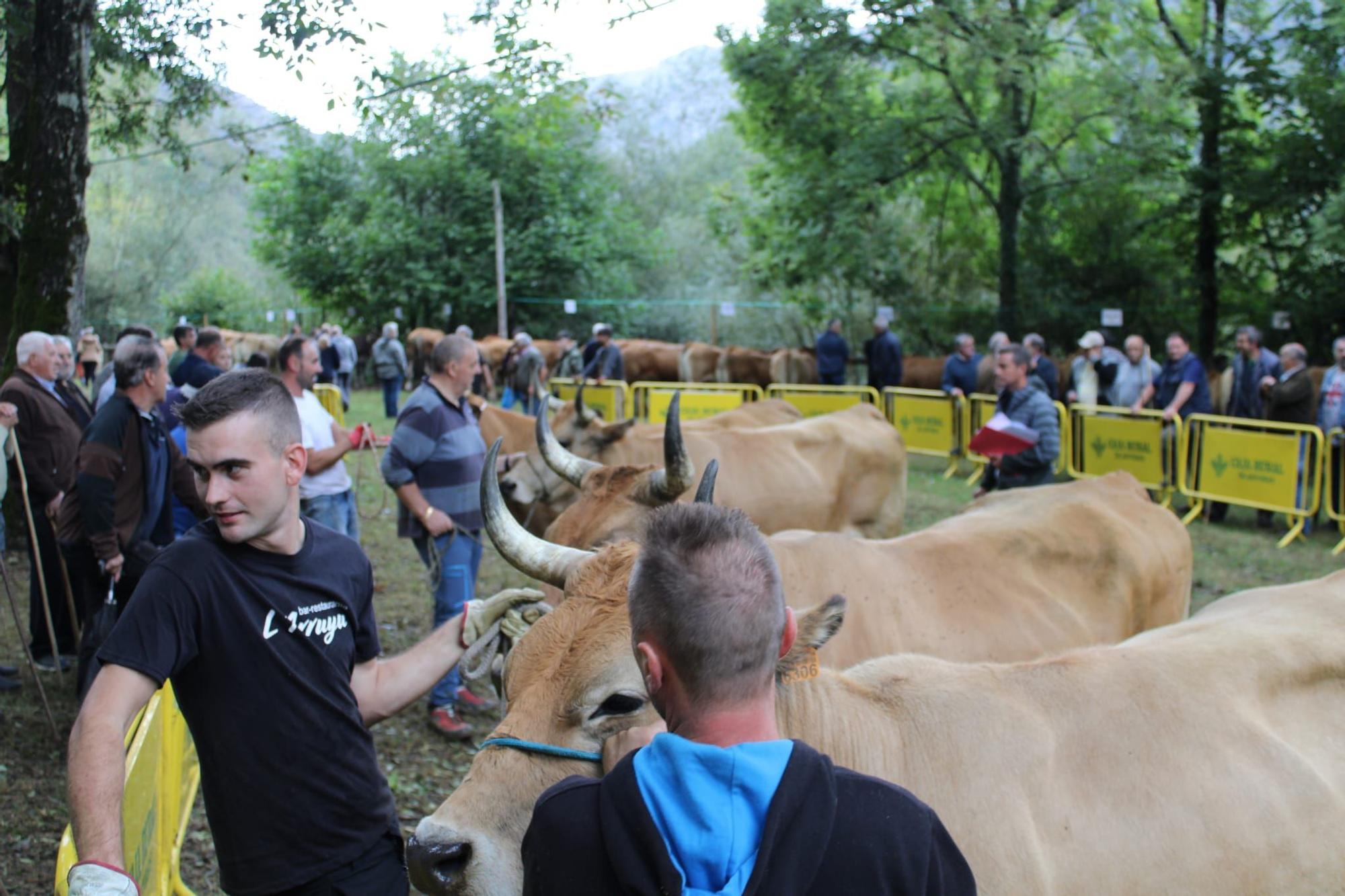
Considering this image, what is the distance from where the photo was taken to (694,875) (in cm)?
137

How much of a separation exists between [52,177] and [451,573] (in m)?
5.33

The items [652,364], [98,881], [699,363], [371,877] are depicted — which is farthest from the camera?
[652,364]

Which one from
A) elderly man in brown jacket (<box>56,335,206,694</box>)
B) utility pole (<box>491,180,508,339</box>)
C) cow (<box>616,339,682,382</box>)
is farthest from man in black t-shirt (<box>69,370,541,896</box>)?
utility pole (<box>491,180,508,339</box>)

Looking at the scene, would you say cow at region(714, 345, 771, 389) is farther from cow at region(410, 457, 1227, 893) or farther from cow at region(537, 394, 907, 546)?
cow at region(410, 457, 1227, 893)

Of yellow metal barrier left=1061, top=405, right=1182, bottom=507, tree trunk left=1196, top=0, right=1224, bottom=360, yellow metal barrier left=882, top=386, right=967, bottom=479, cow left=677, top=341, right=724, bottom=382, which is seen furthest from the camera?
cow left=677, top=341, right=724, bottom=382

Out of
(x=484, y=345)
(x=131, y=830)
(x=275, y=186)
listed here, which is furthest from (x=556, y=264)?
(x=131, y=830)

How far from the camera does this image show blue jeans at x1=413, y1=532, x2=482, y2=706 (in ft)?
19.2

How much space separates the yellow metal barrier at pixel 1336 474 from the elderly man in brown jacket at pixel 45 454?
10.9 m

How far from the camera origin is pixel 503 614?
2775 mm

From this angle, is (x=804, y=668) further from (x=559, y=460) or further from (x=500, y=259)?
(x=500, y=259)

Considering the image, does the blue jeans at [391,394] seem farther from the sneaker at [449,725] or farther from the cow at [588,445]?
the sneaker at [449,725]

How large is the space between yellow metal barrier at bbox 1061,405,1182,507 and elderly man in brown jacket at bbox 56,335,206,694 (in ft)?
32.4

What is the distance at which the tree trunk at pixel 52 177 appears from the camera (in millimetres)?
8188

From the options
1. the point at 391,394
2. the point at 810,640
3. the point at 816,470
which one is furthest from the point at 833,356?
the point at 810,640
